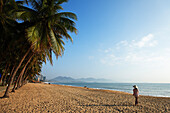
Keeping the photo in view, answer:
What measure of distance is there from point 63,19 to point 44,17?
142 centimetres

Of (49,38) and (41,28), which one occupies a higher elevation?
(41,28)

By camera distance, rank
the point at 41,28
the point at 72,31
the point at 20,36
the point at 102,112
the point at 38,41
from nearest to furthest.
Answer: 1. the point at 102,112
2. the point at 38,41
3. the point at 41,28
4. the point at 20,36
5. the point at 72,31

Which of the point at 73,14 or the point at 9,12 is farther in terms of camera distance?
the point at 73,14

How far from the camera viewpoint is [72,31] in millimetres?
9195

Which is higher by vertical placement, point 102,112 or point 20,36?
point 20,36

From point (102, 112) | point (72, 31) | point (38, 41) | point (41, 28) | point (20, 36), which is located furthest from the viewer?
point (72, 31)

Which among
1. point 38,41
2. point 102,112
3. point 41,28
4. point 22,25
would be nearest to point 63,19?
point 41,28

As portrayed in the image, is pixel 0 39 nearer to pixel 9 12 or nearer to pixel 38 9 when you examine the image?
pixel 9 12

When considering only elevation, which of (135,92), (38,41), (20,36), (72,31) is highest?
(72,31)

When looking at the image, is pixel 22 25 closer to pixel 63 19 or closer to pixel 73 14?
pixel 63 19

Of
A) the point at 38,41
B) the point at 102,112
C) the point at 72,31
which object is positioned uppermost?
the point at 72,31

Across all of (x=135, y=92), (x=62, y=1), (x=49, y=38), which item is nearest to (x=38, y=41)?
(x=49, y=38)

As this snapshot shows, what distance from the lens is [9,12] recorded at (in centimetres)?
682

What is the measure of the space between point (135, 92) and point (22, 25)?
10.5 meters
